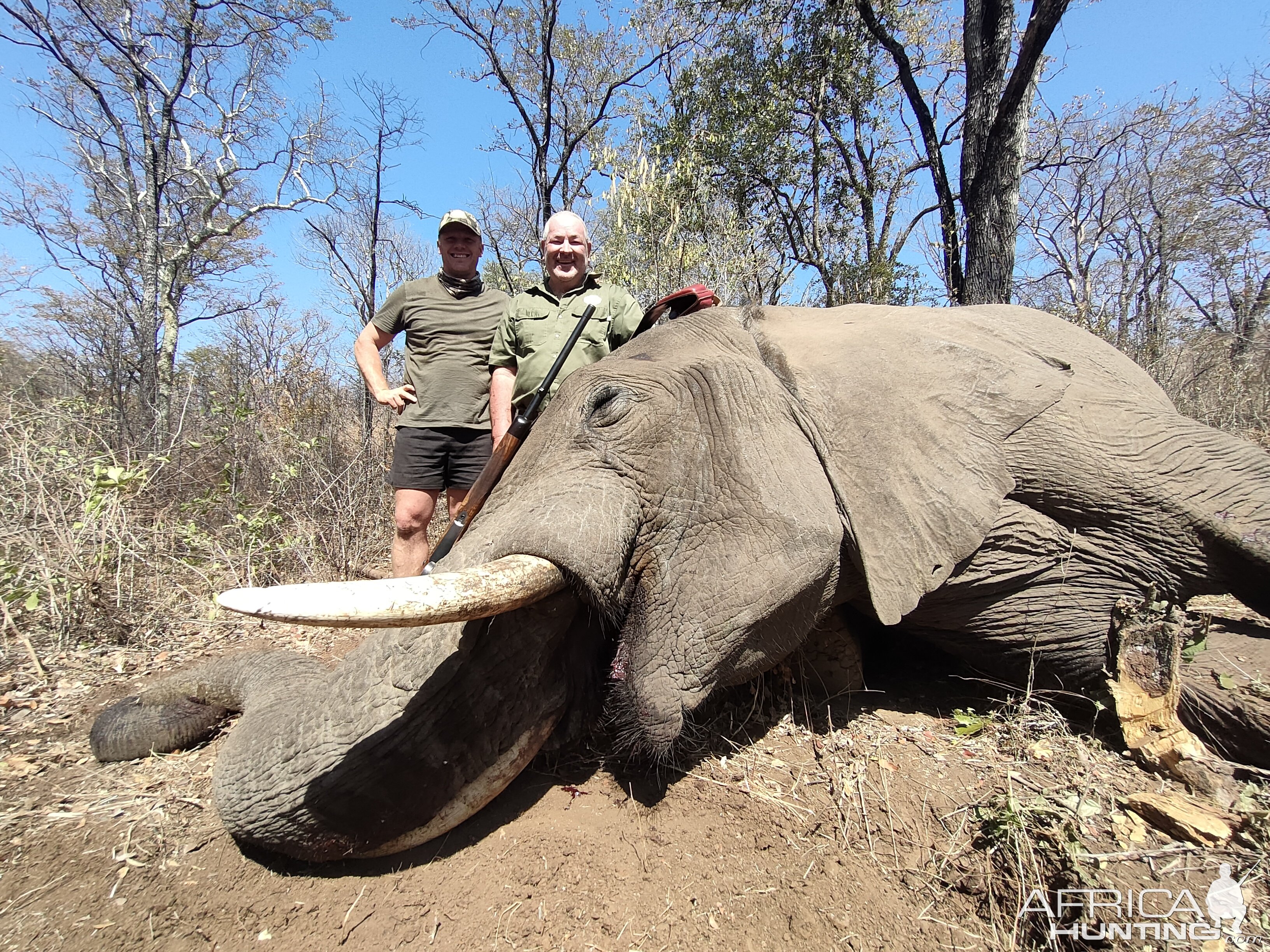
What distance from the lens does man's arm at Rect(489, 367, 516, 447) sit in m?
3.88

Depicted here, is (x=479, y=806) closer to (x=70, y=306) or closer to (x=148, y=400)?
(x=148, y=400)

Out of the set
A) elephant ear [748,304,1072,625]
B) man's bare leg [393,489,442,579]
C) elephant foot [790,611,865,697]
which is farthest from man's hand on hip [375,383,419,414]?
elephant foot [790,611,865,697]

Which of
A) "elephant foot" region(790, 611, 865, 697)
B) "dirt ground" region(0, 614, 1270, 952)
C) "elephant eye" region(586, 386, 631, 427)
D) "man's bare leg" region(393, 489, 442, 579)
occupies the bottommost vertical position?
"dirt ground" region(0, 614, 1270, 952)

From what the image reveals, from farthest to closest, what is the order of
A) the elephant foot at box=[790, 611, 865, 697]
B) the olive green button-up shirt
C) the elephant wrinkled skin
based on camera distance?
the olive green button-up shirt, the elephant foot at box=[790, 611, 865, 697], the elephant wrinkled skin

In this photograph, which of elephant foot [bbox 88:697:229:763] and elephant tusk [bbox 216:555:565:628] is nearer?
elephant tusk [bbox 216:555:565:628]

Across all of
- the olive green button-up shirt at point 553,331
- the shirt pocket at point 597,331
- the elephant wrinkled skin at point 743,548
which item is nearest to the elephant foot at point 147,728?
the elephant wrinkled skin at point 743,548

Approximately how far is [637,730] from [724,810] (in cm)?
56

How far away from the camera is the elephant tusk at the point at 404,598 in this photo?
4.75ft

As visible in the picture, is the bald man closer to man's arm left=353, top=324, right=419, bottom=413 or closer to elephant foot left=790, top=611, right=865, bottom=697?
man's arm left=353, top=324, right=419, bottom=413

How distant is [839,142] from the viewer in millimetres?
12664

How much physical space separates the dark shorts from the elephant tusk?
254cm

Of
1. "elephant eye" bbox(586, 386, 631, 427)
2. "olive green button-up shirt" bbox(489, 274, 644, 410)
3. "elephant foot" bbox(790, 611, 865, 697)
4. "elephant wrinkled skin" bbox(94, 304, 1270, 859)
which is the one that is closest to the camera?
"elephant wrinkled skin" bbox(94, 304, 1270, 859)

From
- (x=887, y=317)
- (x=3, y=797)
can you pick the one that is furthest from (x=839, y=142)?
(x=3, y=797)

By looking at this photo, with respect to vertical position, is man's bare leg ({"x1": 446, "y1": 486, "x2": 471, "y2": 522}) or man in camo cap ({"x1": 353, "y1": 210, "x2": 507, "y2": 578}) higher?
man in camo cap ({"x1": 353, "y1": 210, "x2": 507, "y2": 578})
